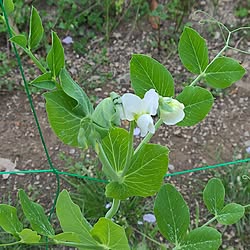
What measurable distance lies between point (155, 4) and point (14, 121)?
2.51 ft

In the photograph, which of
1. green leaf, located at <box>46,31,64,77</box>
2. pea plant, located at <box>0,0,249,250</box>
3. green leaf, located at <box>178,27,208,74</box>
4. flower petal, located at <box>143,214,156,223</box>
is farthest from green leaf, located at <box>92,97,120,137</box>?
flower petal, located at <box>143,214,156,223</box>

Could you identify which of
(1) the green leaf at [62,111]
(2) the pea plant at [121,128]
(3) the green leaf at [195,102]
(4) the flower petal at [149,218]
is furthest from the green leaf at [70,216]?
(4) the flower petal at [149,218]

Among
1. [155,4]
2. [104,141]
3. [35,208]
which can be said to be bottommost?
[155,4]

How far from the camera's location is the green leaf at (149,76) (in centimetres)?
82

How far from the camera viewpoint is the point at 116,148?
90 cm

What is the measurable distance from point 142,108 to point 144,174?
0.62ft

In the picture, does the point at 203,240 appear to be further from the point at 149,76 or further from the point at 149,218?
the point at 149,218

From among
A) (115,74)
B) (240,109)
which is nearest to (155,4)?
(115,74)

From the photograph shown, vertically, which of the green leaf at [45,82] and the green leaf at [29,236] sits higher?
the green leaf at [45,82]

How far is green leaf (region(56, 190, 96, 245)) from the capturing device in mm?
822

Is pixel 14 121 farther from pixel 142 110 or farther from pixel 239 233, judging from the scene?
pixel 142 110

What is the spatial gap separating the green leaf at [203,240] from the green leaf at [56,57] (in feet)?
1.24

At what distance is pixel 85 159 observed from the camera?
1784mm

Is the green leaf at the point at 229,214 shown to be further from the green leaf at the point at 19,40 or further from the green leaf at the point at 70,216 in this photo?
the green leaf at the point at 19,40
